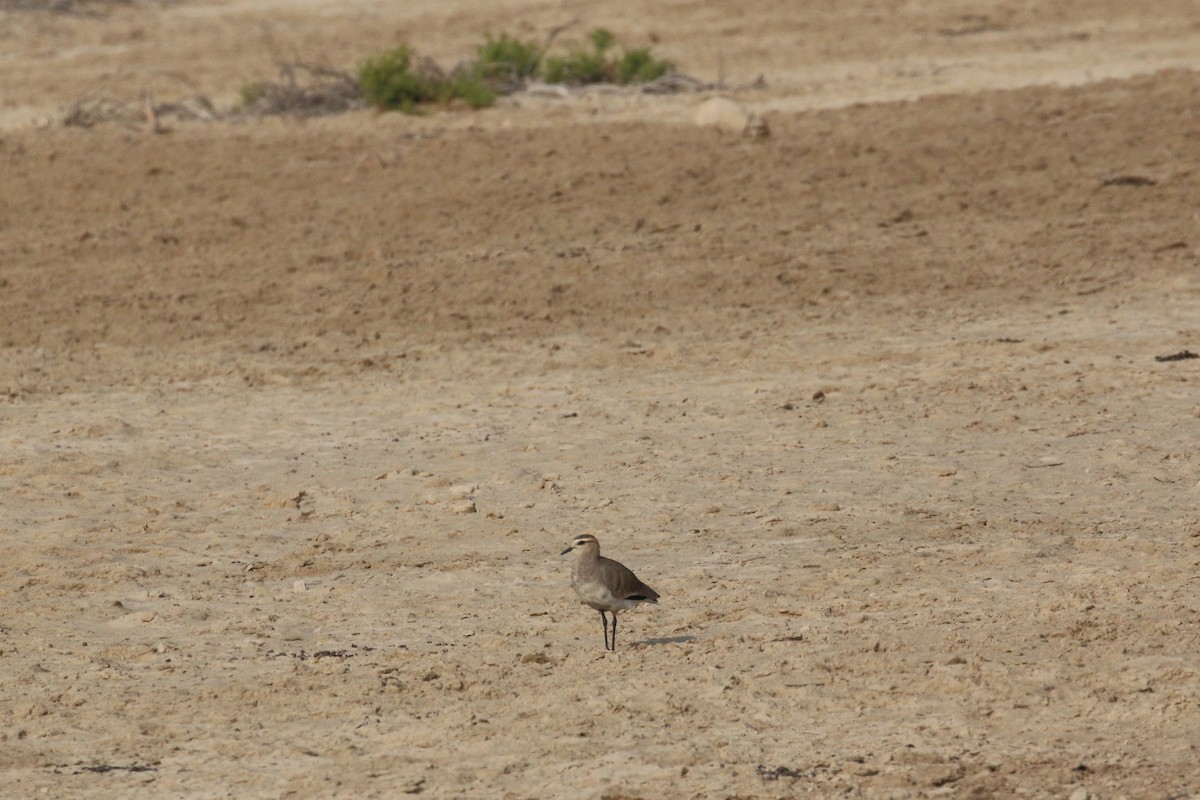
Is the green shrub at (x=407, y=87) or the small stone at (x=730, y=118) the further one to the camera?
the green shrub at (x=407, y=87)

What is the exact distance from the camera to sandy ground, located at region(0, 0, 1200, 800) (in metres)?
5.60

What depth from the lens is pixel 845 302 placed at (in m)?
10.7

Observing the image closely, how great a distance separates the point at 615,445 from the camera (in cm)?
851

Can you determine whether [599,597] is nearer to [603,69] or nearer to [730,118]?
[730,118]

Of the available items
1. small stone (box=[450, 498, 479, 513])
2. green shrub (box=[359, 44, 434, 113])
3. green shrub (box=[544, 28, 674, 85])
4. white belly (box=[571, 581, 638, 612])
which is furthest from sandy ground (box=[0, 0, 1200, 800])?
green shrub (box=[544, 28, 674, 85])

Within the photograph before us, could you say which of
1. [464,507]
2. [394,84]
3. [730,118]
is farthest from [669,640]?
[394,84]

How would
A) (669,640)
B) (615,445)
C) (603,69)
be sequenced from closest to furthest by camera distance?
1. (669,640)
2. (615,445)
3. (603,69)

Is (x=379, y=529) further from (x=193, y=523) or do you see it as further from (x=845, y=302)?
(x=845, y=302)

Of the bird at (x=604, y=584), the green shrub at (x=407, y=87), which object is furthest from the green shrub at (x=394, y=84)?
the bird at (x=604, y=584)

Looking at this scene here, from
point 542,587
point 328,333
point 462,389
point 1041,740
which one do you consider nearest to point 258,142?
point 328,333

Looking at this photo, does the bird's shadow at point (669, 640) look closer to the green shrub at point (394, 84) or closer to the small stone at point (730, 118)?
the small stone at point (730, 118)

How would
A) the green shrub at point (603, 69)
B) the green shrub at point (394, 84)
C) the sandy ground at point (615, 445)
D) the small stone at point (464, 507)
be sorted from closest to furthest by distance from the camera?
1. the sandy ground at point (615, 445)
2. the small stone at point (464, 507)
3. the green shrub at point (394, 84)
4. the green shrub at point (603, 69)

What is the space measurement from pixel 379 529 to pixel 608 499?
105cm

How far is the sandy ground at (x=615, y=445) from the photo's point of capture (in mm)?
5598
